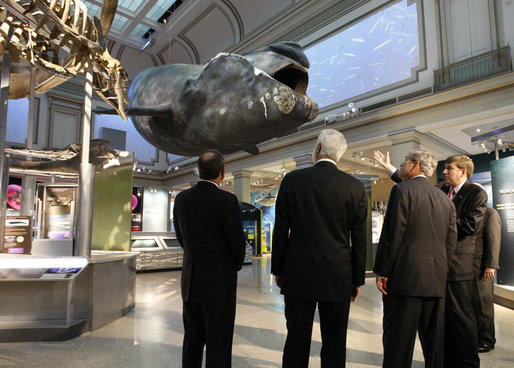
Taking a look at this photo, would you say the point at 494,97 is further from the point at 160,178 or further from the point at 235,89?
the point at 160,178

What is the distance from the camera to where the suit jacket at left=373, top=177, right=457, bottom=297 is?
6.82 feet

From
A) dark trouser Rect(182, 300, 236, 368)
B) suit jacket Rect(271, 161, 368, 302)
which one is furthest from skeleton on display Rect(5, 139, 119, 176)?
suit jacket Rect(271, 161, 368, 302)

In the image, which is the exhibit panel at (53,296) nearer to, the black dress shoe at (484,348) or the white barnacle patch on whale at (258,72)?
the white barnacle patch on whale at (258,72)

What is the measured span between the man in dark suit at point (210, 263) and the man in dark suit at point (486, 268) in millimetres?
2152

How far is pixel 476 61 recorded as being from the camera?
769 cm

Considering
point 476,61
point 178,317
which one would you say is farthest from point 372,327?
point 476,61

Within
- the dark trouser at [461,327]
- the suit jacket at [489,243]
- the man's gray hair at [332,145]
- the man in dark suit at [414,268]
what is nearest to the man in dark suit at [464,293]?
the dark trouser at [461,327]

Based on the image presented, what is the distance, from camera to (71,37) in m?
2.43

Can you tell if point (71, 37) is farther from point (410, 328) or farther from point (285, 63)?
point (410, 328)

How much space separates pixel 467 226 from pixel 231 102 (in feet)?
6.74

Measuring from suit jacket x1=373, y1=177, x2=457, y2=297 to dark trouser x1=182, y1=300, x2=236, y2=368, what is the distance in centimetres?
100

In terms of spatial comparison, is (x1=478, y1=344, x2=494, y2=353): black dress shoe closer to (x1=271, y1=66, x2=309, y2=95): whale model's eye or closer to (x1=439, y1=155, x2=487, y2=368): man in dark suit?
(x1=439, y1=155, x2=487, y2=368): man in dark suit

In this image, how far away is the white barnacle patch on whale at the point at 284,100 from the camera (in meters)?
1.39

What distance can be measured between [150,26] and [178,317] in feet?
39.6
